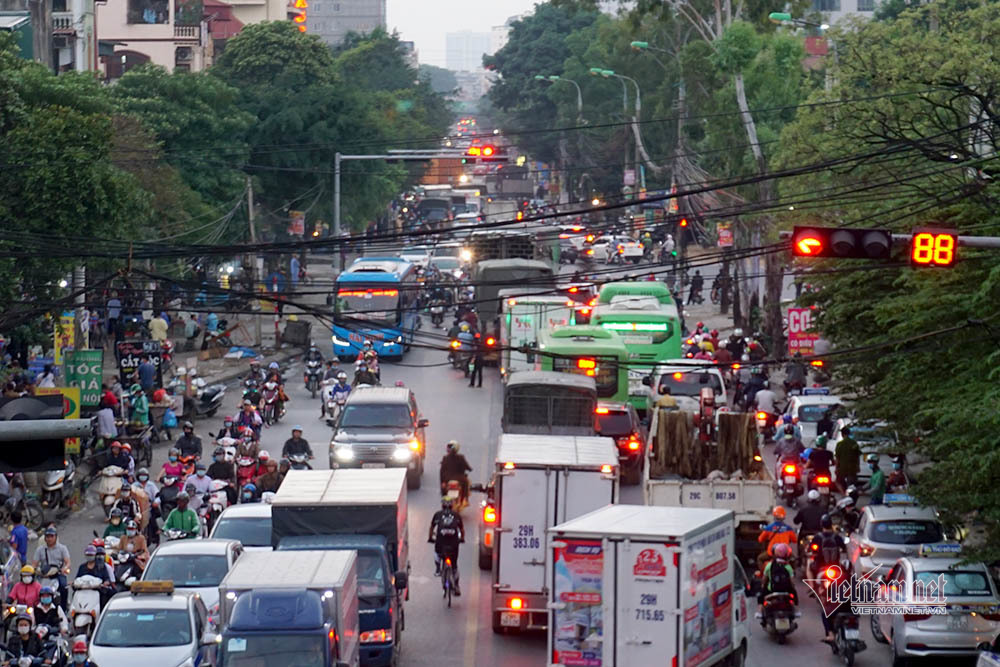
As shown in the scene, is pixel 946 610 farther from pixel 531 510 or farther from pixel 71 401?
pixel 71 401

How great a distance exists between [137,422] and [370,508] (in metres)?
14.6

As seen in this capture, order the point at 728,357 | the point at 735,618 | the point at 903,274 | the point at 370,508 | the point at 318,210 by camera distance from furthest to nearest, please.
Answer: the point at 318,210
the point at 728,357
the point at 903,274
the point at 370,508
the point at 735,618

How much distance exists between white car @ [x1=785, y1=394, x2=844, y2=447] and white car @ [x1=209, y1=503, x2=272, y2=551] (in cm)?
1414

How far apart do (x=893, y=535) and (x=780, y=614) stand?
2.35 meters

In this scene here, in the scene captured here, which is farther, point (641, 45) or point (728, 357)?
point (641, 45)

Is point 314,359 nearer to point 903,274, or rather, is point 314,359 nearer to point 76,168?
point 76,168

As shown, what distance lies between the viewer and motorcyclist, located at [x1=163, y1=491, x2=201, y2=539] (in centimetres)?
2519

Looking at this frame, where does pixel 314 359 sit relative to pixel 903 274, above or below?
below

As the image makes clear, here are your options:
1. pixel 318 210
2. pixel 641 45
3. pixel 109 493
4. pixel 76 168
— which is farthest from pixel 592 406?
pixel 318 210

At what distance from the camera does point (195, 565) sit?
21.5 m

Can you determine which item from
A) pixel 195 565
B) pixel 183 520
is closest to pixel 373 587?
pixel 195 565

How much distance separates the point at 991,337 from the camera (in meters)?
19.8

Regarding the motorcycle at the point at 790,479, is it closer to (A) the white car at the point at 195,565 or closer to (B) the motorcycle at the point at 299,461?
(B) the motorcycle at the point at 299,461

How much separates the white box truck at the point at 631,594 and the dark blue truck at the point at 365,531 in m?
2.98
